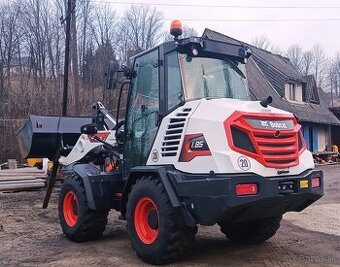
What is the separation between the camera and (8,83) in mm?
37969

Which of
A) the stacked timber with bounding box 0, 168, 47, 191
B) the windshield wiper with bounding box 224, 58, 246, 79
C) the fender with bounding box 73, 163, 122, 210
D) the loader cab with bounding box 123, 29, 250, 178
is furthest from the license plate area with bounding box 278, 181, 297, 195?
the stacked timber with bounding box 0, 168, 47, 191

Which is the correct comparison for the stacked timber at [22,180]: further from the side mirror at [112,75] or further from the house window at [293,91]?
the house window at [293,91]

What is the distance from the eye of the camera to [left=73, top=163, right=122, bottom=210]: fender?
7445mm

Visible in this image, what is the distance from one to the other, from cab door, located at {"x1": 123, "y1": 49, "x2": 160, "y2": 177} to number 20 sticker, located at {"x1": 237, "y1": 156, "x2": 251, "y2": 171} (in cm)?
147

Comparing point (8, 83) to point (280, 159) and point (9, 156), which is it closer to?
point (9, 156)

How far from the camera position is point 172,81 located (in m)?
6.54

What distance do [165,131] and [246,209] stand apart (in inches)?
58.6

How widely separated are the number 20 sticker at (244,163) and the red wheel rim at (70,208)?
3.43m

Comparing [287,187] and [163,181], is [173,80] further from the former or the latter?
[287,187]

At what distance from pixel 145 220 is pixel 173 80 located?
1.93 meters

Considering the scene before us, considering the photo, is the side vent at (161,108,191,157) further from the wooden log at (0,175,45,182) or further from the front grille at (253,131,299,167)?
the wooden log at (0,175,45,182)

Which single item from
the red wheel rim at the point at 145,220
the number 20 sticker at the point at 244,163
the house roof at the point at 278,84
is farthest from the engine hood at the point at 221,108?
the house roof at the point at 278,84

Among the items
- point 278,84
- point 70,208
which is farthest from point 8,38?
point 70,208

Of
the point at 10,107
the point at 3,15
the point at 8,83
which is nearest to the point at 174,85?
the point at 10,107
